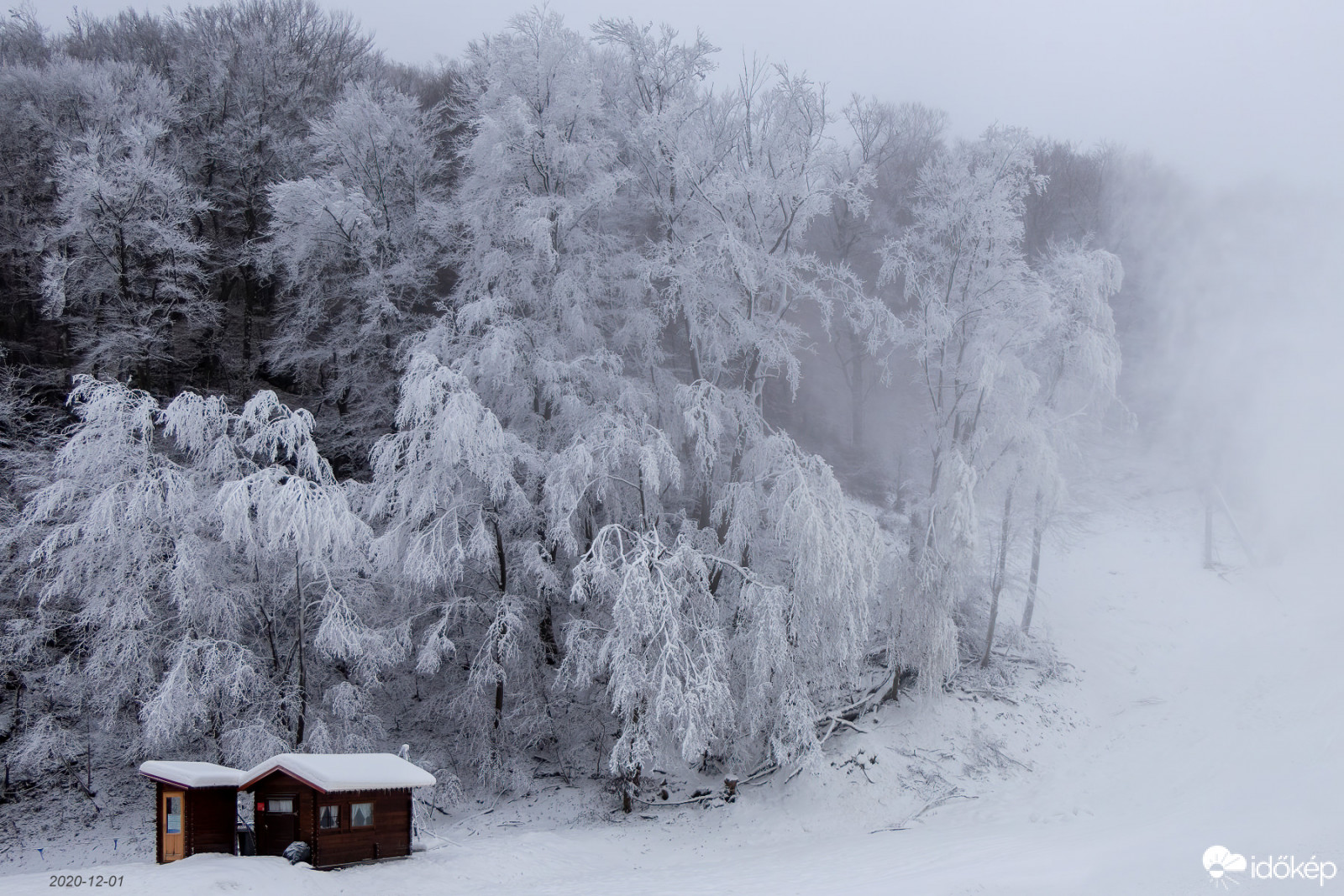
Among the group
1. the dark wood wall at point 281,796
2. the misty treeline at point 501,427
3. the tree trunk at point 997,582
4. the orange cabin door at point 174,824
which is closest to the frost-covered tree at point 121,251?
the misty treeline at point 501,427

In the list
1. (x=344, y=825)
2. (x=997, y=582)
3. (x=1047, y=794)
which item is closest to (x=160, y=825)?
(x=344, y=825)

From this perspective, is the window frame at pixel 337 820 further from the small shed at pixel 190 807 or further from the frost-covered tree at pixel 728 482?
the frost-covered tree at pixel 728 482

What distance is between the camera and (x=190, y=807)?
445 inches

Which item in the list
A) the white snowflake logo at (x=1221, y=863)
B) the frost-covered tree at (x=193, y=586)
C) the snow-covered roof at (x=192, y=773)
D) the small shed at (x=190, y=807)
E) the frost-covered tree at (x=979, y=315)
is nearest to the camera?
the white snowflake logo at (x=1221, y=863)

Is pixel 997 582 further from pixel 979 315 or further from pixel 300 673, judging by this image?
pixel 300 673

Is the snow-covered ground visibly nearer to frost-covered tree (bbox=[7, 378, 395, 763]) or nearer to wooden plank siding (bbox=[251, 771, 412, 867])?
wooden plank siding (bbox=[251, 771, 412, 867])

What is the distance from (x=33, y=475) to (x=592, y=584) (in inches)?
405

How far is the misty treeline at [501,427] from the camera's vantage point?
1318 centimetres

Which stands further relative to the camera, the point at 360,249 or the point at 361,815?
the point at 360,249

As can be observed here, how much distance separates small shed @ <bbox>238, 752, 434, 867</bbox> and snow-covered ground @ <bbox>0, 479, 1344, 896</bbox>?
44 cm

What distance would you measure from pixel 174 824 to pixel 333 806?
2.31m

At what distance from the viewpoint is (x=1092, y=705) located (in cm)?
1788

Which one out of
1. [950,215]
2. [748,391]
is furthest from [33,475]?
[950,215]

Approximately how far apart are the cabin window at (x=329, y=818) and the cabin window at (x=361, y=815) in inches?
7.8
